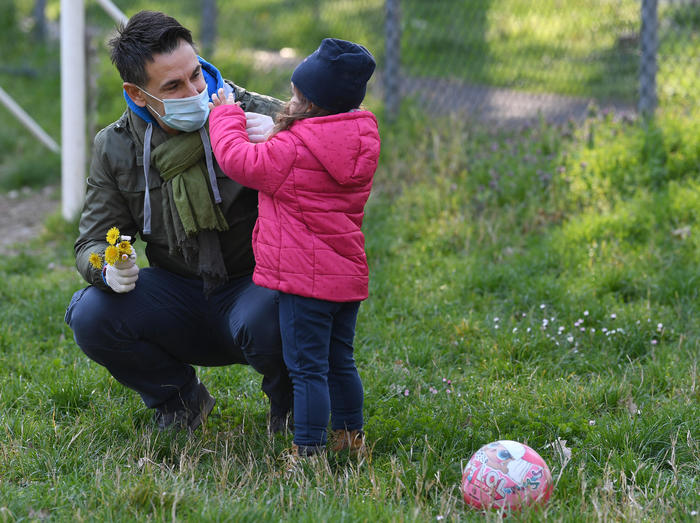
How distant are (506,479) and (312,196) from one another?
1.11 meters

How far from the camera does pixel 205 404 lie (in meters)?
3.58

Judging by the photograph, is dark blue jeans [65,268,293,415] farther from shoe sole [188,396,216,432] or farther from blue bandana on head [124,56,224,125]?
blue bandana on head [124,56,224,125]

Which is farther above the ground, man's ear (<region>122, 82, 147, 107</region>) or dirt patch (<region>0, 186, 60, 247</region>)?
man's ear (<region>122, 82, 147, 107</region>)

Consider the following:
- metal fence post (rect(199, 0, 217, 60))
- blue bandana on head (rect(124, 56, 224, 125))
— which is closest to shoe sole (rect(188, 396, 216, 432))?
blue bandana on head (rect(124, 56, 224, 125))

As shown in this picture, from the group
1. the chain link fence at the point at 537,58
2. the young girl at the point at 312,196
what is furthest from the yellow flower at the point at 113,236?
the chain link fence at the point at 537,58

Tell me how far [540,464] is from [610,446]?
1.80ft

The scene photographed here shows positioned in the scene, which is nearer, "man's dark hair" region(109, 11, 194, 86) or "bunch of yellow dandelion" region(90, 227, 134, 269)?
"bunch of yellow dandelion" region(90, 227, 134, 269)

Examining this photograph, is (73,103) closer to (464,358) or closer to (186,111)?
(186,111)

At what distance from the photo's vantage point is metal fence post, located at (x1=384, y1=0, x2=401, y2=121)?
7253 mm

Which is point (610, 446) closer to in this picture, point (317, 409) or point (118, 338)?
Answer: point (317, 409)

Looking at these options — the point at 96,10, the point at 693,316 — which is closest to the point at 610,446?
the point at 693,316

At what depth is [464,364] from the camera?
4.06m

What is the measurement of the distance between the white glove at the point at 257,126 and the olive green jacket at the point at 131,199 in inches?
7.5

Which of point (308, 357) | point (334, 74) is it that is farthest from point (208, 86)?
point (308, 357)
